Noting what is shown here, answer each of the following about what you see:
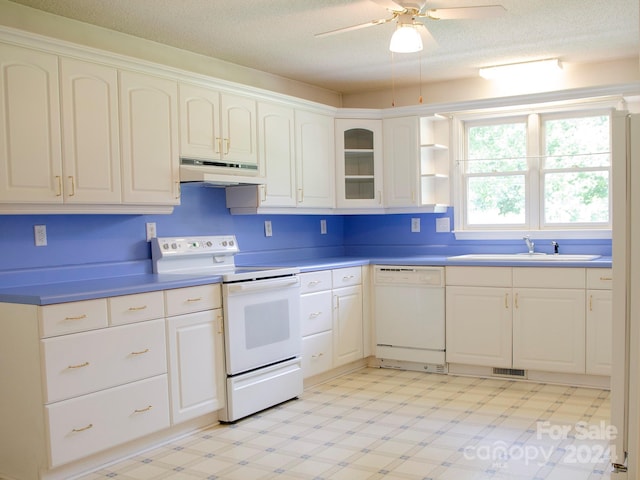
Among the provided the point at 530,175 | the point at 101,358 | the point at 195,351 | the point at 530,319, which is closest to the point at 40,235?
the point at 101,358

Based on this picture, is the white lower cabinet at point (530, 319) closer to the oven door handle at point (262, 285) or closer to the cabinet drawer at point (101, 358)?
the oven door handle at point (262, 285)

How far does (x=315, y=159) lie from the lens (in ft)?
16.3

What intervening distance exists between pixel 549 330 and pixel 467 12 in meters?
2.25

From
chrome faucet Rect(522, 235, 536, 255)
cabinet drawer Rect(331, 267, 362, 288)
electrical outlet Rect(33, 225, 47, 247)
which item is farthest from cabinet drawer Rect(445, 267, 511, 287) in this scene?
electrical outlet Rect(33, 225, 47, 247)

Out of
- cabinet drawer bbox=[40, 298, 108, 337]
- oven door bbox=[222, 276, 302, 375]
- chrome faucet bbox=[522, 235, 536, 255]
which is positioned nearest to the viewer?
cabinet drawer bbox=[40, 298, 108, 337]

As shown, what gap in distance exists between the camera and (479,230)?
17.0 ft

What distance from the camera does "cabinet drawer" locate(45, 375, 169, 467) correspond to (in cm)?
→ 282

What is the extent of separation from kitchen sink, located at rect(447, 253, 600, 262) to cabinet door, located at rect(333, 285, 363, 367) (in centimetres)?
78

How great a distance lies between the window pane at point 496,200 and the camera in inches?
201

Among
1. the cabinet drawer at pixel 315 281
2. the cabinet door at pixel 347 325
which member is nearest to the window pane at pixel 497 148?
the cabinet door at pixel 347 325

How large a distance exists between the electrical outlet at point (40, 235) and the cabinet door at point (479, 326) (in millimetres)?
2745

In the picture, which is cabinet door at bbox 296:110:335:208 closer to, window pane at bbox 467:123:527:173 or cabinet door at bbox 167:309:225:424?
window pane at bbox 467:123:527:173

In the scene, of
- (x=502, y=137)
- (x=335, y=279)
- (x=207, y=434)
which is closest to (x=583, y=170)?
(x=502, y=137)

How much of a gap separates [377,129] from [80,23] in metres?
2.45
